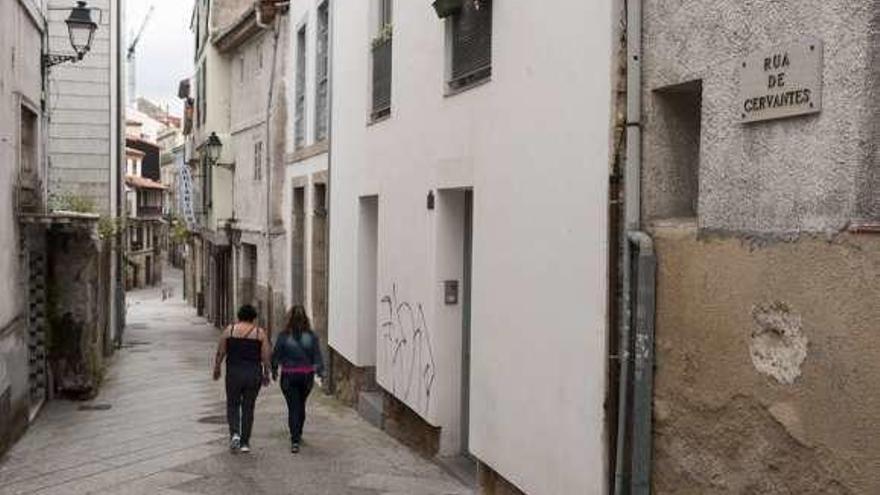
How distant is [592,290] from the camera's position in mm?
5930

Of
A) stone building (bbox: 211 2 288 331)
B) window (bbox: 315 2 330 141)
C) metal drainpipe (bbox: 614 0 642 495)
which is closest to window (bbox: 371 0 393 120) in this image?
window (bbox: 315 2 330 141)

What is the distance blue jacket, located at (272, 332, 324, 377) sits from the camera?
10516mm

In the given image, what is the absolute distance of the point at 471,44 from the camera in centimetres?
837

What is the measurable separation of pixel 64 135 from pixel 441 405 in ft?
44.8

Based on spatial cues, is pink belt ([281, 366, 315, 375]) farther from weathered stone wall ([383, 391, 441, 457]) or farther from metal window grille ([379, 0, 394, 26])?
metal window grille ([379, 0, 394, 26])

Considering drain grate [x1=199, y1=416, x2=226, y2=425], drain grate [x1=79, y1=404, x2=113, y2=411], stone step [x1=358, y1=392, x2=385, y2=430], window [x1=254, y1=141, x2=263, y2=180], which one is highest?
window [x1=254, y1=141, x2=263, y2=180]

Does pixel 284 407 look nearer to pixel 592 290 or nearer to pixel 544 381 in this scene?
pixel 544 381

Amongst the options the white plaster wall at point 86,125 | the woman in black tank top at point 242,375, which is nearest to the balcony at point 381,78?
the woman in black tank top at point 242,375

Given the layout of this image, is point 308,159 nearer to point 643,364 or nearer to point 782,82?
point 643,364

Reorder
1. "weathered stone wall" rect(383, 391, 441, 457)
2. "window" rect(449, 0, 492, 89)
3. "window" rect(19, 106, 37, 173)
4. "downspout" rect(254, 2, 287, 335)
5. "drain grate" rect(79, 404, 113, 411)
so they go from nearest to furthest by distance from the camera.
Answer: "window" rect(449, 0, 492, 89), "weathered stone wall" rect(383, 391, 441, 457), "window" rect(19, 106, 37, 173), "drain grate" rect(79, 404, 113, 411), "downspout" rect(254, 2, 287, 335)

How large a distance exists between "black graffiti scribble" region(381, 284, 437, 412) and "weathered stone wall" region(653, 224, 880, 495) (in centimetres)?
434

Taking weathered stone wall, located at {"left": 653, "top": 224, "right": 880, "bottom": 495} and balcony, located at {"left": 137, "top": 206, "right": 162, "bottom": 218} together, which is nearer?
weathered stone wall, located at {"left": 653, "top": 224, "right": 880, "bottom": 495}

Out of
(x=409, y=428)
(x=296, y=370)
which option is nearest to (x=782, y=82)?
(x=409, y=428)

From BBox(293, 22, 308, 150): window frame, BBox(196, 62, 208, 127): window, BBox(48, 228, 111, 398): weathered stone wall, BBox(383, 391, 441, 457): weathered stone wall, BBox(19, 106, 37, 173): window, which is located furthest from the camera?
BBox(196, 62, 208, 127): window
